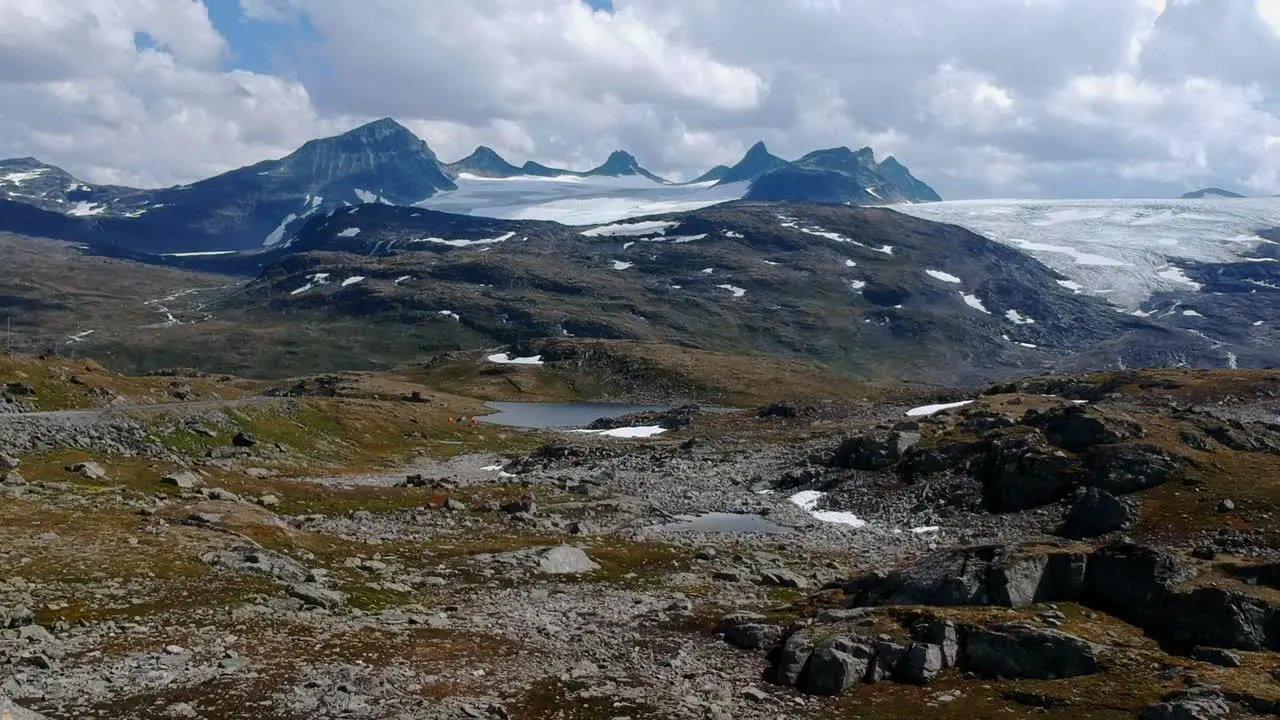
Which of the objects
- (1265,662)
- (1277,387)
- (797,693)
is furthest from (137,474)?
(1277,387)

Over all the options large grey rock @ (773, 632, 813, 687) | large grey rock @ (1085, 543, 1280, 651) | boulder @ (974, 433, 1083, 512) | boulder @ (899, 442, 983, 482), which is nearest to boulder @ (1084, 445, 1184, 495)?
boulder @ (974, 433, 1083, 512)

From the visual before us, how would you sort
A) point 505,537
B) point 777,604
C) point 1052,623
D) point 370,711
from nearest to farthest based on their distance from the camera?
1. point 370,711
2. point 1052,623
3. point 777,604
4. point 505,537

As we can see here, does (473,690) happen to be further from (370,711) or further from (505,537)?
(505,537)

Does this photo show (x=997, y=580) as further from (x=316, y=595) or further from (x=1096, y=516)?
(x=316, y=595)

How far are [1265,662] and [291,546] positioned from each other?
42.0 meters

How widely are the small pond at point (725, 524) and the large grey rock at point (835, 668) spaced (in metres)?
Result: 34.7

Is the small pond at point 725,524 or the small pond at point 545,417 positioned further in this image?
the small pond at point 545,417

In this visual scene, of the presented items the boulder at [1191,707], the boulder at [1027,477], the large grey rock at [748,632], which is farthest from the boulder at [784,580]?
the boulder at [1027,477]

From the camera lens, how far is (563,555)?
173 feet

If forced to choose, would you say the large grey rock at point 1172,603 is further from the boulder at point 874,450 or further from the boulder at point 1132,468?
the boulder at point 874,450

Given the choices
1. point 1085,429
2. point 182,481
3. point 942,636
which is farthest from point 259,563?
point 1085,429

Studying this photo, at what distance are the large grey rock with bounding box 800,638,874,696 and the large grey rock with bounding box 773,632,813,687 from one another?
0.96 feet

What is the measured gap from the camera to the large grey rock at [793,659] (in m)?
35.1

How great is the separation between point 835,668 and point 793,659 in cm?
187
